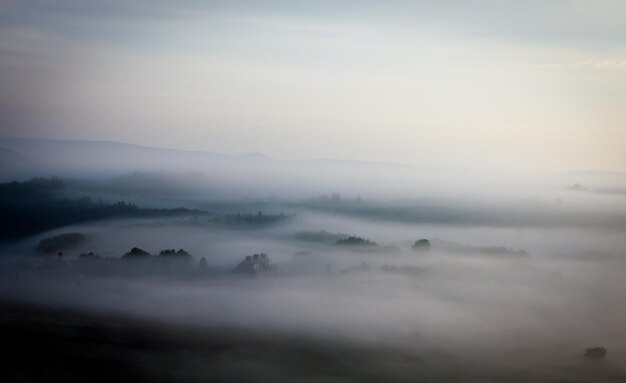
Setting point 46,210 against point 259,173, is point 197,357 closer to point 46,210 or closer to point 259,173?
point 259,173

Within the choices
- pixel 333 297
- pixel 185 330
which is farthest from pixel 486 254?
pixel 185 330

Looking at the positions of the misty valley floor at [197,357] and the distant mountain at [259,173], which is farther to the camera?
the distant mountain at [259,173]

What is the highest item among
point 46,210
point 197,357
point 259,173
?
point 259,173

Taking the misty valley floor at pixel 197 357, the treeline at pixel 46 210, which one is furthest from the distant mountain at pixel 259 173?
the misty valley floor at pixel 197 357

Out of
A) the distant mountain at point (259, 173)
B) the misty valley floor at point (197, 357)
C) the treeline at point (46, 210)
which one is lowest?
the misty valley floor at point (197, 357)

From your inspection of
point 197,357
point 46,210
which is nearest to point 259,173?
point 197,357

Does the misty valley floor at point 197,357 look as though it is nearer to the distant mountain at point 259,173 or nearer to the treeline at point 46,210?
the treeline at point 46,210
